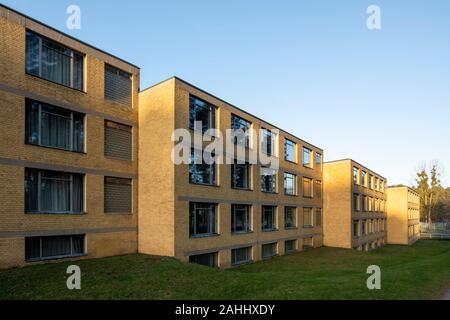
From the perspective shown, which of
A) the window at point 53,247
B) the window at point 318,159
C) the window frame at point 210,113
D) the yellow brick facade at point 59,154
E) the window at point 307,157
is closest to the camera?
the yellow brick facade at point 59,154

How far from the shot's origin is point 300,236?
3089cm

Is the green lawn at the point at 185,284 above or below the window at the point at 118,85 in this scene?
below

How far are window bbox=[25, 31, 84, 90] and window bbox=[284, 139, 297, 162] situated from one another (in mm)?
18122

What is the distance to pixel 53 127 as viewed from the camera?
52.3 feet

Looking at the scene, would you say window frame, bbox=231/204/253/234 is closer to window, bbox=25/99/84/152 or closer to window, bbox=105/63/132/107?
window, bbox=105/63/132/107

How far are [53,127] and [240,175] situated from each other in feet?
39.5

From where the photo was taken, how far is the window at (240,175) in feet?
74.1

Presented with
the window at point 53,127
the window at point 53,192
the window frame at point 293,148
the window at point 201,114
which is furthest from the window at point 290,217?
the window at point 53,127

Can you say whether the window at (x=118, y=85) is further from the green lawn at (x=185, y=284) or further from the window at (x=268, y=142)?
the window at (x=268, y=142)

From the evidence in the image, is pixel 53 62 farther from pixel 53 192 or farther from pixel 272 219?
pixel 272 219

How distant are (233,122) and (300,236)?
13.7m

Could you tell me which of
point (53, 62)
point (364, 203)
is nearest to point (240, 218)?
point (53, 62)

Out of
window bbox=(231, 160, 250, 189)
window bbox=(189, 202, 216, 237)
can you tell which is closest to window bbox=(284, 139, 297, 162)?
window bbox=(231, 160, 250, 189)

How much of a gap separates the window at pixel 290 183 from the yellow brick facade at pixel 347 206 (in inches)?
315
